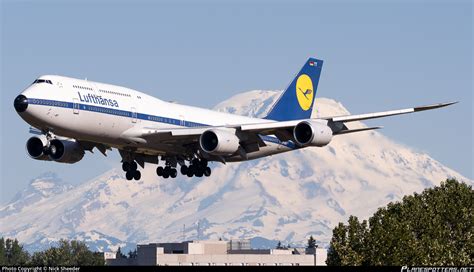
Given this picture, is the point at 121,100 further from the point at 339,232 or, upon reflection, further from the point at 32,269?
the point at 339,232

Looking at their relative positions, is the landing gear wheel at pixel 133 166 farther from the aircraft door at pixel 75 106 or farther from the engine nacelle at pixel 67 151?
the aircraft door at pixel 75 106

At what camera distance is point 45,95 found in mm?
81750

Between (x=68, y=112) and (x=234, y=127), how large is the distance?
1397cm

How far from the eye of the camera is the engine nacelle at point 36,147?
8944 centimetres

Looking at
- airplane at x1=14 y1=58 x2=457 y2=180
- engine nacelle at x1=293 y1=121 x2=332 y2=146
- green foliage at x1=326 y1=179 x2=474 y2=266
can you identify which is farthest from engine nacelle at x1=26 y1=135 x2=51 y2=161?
green foliage at x1=326 y1=179 x2=474 y2=266

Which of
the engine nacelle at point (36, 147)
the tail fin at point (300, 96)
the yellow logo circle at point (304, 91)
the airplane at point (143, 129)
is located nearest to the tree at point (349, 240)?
the yellow logo circle at point (304, 91)

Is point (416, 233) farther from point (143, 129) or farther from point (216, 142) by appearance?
point (143, 129)

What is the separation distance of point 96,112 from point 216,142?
383 inches

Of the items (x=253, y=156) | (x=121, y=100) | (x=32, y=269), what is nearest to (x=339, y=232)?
(x=253, y=156)

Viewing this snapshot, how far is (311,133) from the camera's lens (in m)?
87.9

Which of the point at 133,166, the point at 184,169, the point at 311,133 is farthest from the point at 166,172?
the point at 311,133

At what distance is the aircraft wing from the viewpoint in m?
87.4

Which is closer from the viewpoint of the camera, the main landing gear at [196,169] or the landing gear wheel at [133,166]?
the main landing gear at [196,169]

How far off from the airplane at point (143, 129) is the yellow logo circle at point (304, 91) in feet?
33.8
